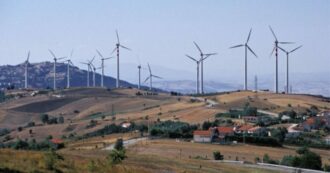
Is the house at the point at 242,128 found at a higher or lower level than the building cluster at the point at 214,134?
higher

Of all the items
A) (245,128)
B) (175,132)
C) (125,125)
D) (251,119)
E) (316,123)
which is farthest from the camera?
(251,119)

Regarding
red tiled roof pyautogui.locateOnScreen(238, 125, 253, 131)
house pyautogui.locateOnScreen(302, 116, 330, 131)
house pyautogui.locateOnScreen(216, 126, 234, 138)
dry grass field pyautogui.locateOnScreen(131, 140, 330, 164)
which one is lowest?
dry grass field pyautogui.locateOnScreen(131, 140, 330, 164)

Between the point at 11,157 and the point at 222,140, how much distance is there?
69589mm

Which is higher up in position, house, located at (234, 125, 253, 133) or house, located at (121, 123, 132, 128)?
house, located at (121, 123, 132, 128)

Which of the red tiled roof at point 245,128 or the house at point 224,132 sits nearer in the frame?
the house at point 224,132

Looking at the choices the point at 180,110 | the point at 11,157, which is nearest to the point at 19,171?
the point at 11,157

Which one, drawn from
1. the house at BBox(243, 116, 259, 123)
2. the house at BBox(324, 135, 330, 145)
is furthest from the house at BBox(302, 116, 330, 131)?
the house at BBox(243, 116, 259, 123)

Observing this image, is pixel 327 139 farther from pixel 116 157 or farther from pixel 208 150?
pixel 116 157

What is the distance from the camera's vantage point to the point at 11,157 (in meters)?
38.7

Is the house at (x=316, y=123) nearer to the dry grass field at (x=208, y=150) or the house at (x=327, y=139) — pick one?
the house at (x=327, y=139)

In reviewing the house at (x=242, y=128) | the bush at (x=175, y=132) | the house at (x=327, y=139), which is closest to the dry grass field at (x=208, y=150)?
the bush at (x=175, y=132)

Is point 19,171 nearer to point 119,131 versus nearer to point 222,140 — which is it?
point 222,140

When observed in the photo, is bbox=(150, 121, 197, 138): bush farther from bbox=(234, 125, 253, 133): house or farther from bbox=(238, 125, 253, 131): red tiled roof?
bbox=(238, 125, 253, 131): red tiled roof

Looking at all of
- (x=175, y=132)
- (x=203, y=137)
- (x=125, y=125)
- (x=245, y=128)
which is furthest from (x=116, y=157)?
(x=125, y=125)
